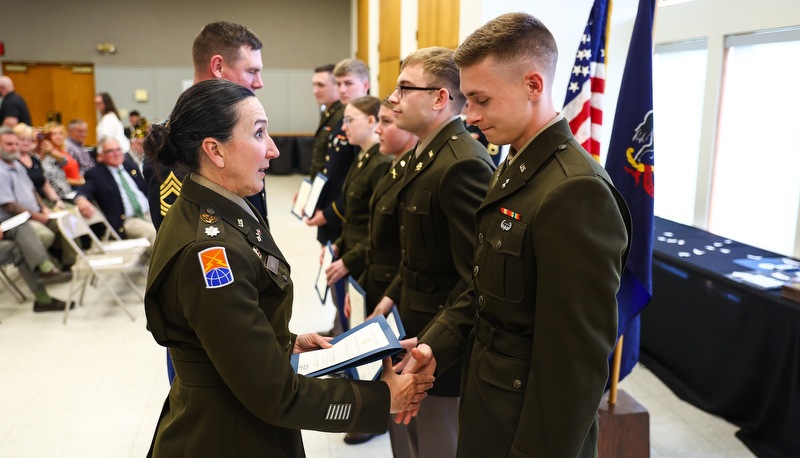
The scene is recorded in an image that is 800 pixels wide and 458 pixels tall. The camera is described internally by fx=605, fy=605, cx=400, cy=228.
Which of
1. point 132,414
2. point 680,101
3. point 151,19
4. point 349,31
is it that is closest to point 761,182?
A: point 680,101

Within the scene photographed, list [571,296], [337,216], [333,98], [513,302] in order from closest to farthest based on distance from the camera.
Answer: [571,296], [513,302], [337,216], [333,98]

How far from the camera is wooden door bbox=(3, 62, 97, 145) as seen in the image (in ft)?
48.5

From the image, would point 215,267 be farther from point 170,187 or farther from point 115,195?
point 115,195

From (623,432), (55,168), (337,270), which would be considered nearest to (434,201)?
(337,270)

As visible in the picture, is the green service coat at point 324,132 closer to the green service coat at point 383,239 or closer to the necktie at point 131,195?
the green service coat at point 383,239

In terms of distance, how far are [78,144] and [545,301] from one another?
28.3 feet

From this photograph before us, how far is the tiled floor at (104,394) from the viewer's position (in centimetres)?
318

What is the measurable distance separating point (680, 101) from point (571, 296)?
Answer: 3.94 meters

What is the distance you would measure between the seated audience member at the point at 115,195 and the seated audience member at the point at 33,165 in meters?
0.69

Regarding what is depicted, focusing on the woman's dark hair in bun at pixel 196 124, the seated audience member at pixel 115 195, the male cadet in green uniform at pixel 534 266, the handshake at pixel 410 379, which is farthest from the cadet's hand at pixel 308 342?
the seated audience member at pixel 115 195

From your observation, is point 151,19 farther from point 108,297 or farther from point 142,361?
point 142,361

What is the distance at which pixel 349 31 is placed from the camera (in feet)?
52.5

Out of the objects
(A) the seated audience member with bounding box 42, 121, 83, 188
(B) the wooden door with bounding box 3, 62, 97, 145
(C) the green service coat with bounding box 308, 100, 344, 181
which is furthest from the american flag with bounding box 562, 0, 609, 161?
(B) the wooden door with bounding box 3, 62, 97, 145

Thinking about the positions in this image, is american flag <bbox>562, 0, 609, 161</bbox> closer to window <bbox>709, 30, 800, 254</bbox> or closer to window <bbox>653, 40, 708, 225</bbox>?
window <bbox>709, 30, 800, 254</bbox>
